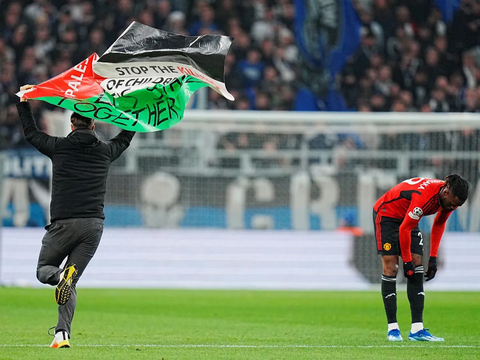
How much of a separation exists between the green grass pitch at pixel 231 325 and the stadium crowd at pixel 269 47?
290 inches

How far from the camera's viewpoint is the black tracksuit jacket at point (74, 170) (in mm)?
6754

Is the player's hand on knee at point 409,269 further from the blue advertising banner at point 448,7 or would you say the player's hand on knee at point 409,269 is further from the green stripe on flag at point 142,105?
the blue advertising banner at point 448,7

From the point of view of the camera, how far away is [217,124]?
1675cm

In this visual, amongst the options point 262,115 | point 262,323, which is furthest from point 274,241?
point 262,323

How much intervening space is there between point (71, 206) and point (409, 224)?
2898 millimetres

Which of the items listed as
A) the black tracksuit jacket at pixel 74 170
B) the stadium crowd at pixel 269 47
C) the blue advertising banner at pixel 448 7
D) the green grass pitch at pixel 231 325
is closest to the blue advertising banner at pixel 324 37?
the stadium crowd at pixel 269 47

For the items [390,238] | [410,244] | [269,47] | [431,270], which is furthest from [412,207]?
[269,47]

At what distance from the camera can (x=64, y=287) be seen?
6.47 metres

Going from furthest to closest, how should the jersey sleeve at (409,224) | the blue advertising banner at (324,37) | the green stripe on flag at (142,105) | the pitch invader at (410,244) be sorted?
the blue advertising banner at (324,37) < the pitch invader at (410,244) < the jersey sleeve at (409,224) < the green stripe on flag at (142,105)

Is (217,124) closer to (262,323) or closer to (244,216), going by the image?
(244,216)

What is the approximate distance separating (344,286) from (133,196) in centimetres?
434

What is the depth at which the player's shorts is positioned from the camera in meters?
7.90

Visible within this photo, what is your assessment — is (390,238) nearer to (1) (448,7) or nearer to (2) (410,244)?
(2) (410,244)

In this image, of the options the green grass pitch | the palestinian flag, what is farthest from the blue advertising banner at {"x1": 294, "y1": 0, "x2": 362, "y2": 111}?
the palestinian flag
